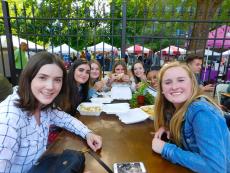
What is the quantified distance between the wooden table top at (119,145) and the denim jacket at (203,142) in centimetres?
7

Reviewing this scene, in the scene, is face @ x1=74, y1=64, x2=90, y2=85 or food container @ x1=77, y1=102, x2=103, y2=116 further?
face @ x1=74, y1=64, x2=90, y2=85

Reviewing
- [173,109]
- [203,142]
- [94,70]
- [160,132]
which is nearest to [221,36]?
[94,70]

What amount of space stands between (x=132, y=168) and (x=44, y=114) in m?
0.79

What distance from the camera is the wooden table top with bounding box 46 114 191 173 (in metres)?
1.43

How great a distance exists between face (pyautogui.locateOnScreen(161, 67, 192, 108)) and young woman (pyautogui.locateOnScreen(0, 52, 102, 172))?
0.65 meters

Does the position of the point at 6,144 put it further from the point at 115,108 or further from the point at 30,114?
the point at 115,108

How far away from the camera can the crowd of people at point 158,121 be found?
4.33ft

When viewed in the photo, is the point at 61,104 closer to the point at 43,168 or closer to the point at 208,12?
the point at 43,168

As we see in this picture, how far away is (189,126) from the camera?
1.51 metres

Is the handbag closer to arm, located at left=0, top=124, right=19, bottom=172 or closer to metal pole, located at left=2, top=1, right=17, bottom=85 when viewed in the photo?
arm, located at left=0, top=124, right=19, bottom=172

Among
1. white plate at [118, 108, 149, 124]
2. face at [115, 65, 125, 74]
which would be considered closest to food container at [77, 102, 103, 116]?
white plate at [118, 108, 149, 124]

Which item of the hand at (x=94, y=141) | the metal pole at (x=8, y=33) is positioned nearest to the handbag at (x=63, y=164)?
the hand at (x=94, y=141)

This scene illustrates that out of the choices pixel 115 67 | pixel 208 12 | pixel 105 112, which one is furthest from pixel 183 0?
pixel 105 112

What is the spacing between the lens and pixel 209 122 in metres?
1.35
